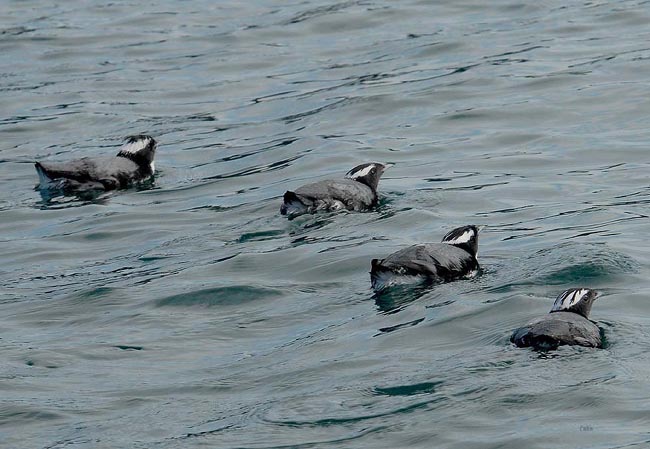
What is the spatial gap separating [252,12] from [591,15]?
20.8 ft

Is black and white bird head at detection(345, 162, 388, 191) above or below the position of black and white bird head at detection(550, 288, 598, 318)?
below

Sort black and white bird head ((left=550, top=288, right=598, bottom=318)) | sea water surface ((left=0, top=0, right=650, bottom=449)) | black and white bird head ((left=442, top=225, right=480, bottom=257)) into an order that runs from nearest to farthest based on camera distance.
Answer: sea water surface ((left=0, top=0, right=650, bottom=449))
black and white bird head ((left=550, top=288, right=598, bottom=318))
black and white bird head ((left=442, top=225, right=480, bottom=257))

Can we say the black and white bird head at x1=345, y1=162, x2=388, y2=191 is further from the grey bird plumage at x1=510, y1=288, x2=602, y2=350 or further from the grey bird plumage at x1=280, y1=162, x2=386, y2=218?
the grey bird plumage at x1=510, y1=288, x2=602, y2=350

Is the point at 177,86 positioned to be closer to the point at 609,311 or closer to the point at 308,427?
the point at 609,311

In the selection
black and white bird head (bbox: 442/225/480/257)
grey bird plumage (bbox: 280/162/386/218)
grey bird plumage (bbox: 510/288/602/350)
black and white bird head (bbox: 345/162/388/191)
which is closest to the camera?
grey bird plumage (bbox: 510/288/602/350)

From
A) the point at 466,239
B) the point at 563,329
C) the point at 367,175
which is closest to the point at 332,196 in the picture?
the point at 367,175

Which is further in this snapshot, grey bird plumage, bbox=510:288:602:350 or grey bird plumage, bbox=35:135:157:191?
grey bird plumage, bbox=35:135:157:191

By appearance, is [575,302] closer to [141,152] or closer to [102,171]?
[102,171]

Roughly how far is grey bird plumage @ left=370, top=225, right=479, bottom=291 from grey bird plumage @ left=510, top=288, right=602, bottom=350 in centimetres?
144

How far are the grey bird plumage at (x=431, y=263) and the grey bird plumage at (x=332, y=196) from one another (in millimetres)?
2047

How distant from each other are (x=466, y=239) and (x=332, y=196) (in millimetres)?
2275

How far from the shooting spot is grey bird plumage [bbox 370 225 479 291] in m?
11.0

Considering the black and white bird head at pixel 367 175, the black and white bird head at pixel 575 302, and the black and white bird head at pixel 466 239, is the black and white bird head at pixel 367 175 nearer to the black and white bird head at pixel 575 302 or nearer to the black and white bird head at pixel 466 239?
the black and white bird head at pixel 466 239

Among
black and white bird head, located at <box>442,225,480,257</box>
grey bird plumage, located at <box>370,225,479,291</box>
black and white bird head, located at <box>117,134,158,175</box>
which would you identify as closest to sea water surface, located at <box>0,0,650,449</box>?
grey bird plumage, located at <box>370,225,479,291</box>
